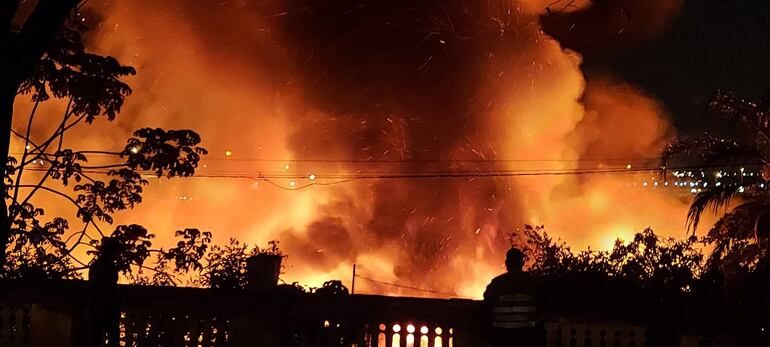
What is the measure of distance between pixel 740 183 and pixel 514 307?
15.8ft

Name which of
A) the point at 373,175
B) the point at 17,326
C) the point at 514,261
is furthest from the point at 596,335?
→ the point at 373,175

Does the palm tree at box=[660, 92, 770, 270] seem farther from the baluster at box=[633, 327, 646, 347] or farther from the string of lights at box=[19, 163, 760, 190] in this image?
the string of lights at box=[19, 163, 760, 190]

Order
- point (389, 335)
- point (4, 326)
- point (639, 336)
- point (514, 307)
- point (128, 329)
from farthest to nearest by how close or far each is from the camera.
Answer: point (4, 326), point (128, 329), point (389, 335), point (639, 336), point (514, 307)

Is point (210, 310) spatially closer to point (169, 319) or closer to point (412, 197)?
point (169, 319)

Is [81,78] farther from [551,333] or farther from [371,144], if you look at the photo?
[371,144]

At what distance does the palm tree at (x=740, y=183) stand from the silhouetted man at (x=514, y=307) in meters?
3.39

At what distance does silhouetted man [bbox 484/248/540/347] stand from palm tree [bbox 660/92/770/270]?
11.1 feet

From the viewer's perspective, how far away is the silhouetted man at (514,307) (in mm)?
6531

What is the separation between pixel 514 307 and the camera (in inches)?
258

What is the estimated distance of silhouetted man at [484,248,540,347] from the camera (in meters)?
6.53

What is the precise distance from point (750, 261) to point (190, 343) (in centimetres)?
642

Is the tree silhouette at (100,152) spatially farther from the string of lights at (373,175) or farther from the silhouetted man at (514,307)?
the string of lights at (373,175)

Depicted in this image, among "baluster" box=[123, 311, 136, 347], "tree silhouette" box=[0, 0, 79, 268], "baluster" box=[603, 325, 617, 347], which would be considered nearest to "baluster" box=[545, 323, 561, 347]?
"baluster" box=[603, 325, 617, 347]

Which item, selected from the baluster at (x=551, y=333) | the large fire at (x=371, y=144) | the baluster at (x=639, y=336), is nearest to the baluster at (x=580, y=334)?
the baluster at (x=551, y=333)
